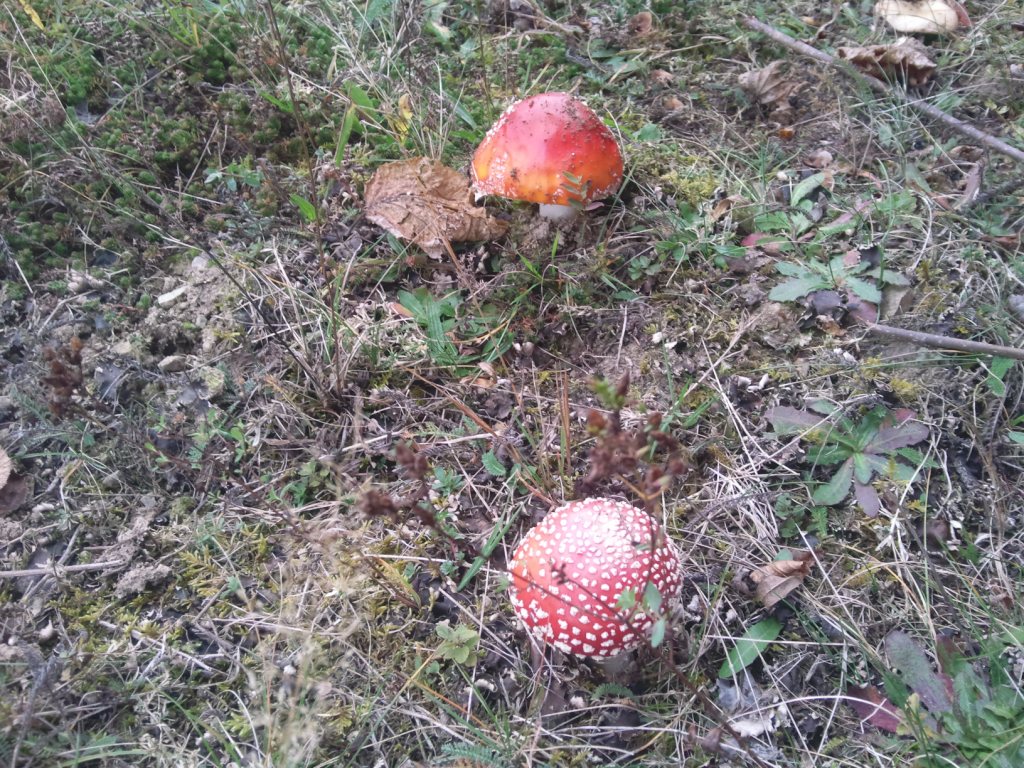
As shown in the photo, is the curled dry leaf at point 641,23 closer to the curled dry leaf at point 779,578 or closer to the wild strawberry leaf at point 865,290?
the wild strawberry leaf at point 865,290

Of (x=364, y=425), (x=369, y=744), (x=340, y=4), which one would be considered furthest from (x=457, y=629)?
(x=340, y=4)

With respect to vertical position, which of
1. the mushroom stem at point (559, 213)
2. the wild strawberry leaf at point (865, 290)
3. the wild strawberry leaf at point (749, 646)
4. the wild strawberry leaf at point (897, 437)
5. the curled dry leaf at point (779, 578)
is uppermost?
the mushroom stem at point (559, 213)

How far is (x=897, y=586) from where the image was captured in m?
2.37

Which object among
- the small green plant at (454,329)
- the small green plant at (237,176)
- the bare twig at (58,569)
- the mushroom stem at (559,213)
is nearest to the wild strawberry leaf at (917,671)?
the small green plant at (454,329)

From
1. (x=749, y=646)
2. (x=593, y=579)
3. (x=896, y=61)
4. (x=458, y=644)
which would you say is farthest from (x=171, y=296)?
(x=896, y=61)

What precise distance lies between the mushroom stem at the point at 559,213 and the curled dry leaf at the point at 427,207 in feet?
0.71

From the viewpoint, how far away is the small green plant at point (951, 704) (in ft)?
6.52

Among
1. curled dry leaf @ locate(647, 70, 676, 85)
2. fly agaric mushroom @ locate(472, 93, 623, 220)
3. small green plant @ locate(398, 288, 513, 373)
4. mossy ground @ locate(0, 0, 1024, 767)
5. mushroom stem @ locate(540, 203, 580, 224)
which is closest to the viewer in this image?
mossy ground @ locate(0, 0, 1024, 767)

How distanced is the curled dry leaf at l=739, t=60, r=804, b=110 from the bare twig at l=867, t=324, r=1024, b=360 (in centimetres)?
164

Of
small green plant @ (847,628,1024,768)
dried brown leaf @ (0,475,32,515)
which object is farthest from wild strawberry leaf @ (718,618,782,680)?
dried brown leaf @ (0,475,32,515)

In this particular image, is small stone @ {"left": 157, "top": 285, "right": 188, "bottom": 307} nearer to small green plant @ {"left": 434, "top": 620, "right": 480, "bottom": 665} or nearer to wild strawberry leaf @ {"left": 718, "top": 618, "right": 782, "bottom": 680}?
small green plant @ {"left": 434, "top": 620, "right": 480, "bottom": 665}

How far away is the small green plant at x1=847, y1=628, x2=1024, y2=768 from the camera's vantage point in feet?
6.52

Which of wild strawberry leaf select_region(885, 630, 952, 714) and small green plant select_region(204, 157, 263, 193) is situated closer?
wild strawberry leaf select_region(885, 630, 952, 714)

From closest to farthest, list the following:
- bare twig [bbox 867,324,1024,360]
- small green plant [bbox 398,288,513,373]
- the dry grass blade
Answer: bare twig [bbox 867,324,1024,360]
the dry grass blade
small green plant [bbox 398,288,513,373]
